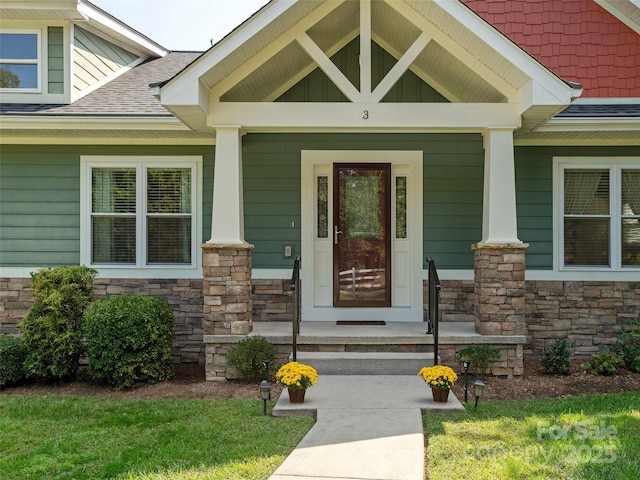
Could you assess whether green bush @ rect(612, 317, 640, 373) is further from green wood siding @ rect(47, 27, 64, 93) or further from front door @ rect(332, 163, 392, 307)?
green wood siding @ rect(47, 27, 64, 93)

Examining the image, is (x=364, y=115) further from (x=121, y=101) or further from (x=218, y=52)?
(x=121, y=101)

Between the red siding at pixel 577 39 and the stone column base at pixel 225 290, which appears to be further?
the red siding at pixel 577 39

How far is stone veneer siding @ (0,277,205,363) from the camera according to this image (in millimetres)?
7312

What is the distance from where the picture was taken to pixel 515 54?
221 inches

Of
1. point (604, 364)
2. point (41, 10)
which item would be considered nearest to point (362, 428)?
point (604, 364)

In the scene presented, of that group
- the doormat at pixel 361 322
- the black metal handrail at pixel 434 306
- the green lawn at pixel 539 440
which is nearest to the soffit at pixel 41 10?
the doormat at pixel 361 322

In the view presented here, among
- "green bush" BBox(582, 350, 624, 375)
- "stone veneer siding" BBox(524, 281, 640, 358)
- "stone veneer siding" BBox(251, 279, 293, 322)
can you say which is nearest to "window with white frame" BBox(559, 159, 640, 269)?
"stone veneer siding" BBox(524, 281, 640, 358)

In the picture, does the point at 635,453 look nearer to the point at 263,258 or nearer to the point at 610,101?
the point at 263,258

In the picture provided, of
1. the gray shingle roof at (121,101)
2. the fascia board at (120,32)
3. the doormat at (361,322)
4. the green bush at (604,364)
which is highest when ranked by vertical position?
the fascia board at (120,32)

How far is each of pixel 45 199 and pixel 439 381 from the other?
18.6 ft

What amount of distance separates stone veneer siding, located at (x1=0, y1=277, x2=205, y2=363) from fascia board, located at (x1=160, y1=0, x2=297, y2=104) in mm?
2734

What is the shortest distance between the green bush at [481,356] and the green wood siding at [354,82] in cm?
331

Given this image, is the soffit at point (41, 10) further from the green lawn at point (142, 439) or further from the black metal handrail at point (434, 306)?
the black metal handrail at point (434, 306)

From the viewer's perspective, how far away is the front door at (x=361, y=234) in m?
7.44
